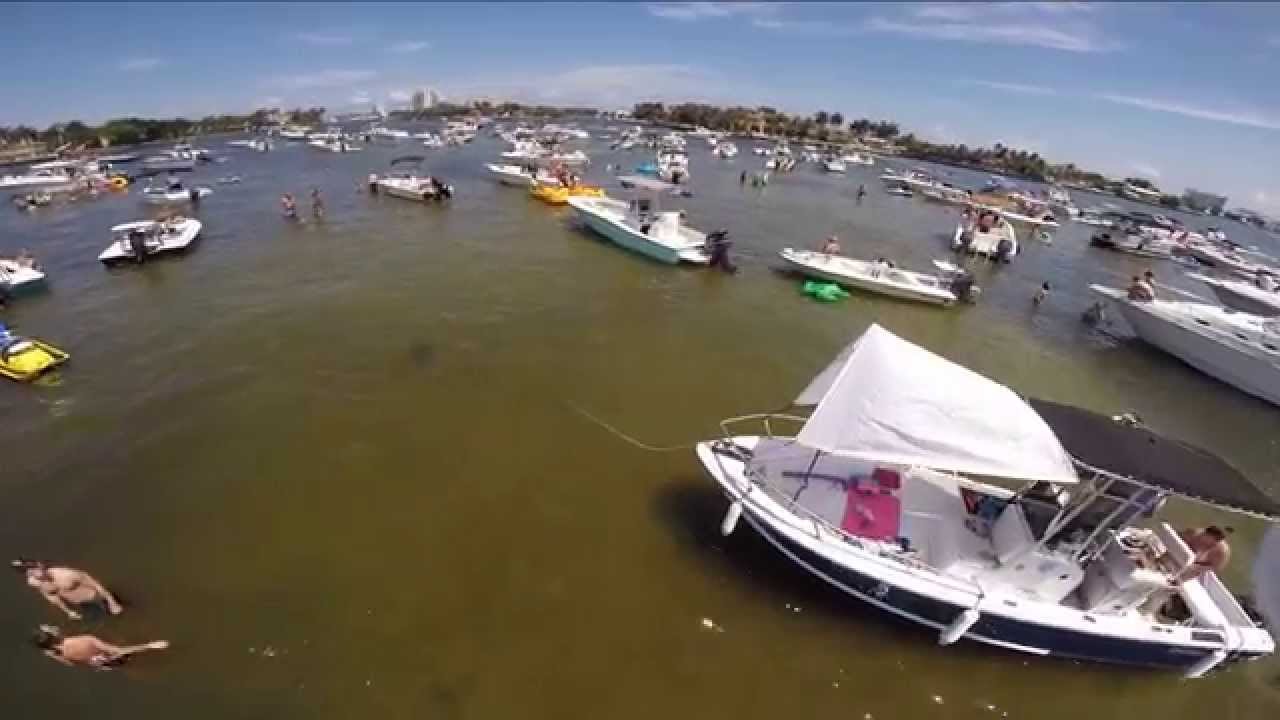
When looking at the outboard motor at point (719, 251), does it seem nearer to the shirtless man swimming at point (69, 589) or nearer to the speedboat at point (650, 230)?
the speedboat at point (650, 230)

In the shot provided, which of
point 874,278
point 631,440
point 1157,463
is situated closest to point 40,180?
point 631,440

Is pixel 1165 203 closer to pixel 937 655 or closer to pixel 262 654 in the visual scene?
pixel 937 655

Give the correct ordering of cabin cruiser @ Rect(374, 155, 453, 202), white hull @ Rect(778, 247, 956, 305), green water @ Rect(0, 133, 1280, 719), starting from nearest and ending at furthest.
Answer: green water @ Rect(0, 133, 1280, 719), white hull @ Rect(778, 247, 956, 305), cabin cruiser @ Rect(374, 155, 453, 202)

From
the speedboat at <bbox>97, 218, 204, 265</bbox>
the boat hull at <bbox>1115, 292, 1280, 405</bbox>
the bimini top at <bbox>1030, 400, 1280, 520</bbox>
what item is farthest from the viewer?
the speedboat at <bbox>97, 218, 204, 265</bbox>

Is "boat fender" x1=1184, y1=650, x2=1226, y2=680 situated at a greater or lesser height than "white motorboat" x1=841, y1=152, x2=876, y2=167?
lesser

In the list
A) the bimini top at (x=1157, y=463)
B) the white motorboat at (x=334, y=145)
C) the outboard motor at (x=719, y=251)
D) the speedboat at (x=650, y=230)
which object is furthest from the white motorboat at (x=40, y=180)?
the bimini top at (x=1157, y=463)

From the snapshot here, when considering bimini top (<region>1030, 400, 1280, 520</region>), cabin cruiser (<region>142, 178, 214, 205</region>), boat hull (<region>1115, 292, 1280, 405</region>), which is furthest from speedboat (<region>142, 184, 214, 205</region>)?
boat hull (<region>1115, 292, 1280, 405</region>)

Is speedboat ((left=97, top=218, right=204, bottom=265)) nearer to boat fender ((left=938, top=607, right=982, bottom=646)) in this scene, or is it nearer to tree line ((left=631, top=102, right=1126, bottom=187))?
boat fender ((left=938, top=607, right=982, bottom=646))
